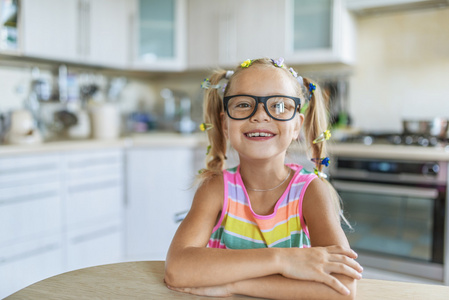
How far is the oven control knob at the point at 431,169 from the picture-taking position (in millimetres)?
2107

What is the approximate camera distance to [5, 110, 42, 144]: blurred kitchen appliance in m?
2.29

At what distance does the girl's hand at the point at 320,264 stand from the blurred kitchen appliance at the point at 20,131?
6.56 ft

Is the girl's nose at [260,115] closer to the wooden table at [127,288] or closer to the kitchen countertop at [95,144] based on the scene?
the wooden table at [127,288]

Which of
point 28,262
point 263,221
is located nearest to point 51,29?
point 28,262

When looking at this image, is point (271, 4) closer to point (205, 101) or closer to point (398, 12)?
point (398, 12)

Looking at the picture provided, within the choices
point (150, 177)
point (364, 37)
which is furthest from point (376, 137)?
point (150, 177)

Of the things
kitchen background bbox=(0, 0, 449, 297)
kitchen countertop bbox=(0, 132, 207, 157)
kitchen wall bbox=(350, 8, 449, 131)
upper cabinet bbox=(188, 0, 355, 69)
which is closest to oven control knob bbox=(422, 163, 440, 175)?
kitchen background bbox=(0, 0, 449, 297)

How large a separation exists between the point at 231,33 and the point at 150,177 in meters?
1.17

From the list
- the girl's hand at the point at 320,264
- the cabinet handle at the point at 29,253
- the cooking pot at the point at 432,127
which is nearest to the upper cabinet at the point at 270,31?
the cooking pot at the point at 432,127

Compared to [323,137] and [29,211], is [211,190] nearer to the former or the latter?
[323,137]

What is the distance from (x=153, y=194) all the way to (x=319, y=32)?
5.04ft

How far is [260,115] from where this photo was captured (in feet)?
2.95

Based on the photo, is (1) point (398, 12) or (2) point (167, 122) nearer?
(1) point (398, 12)

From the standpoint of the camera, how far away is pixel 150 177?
2.78 m
